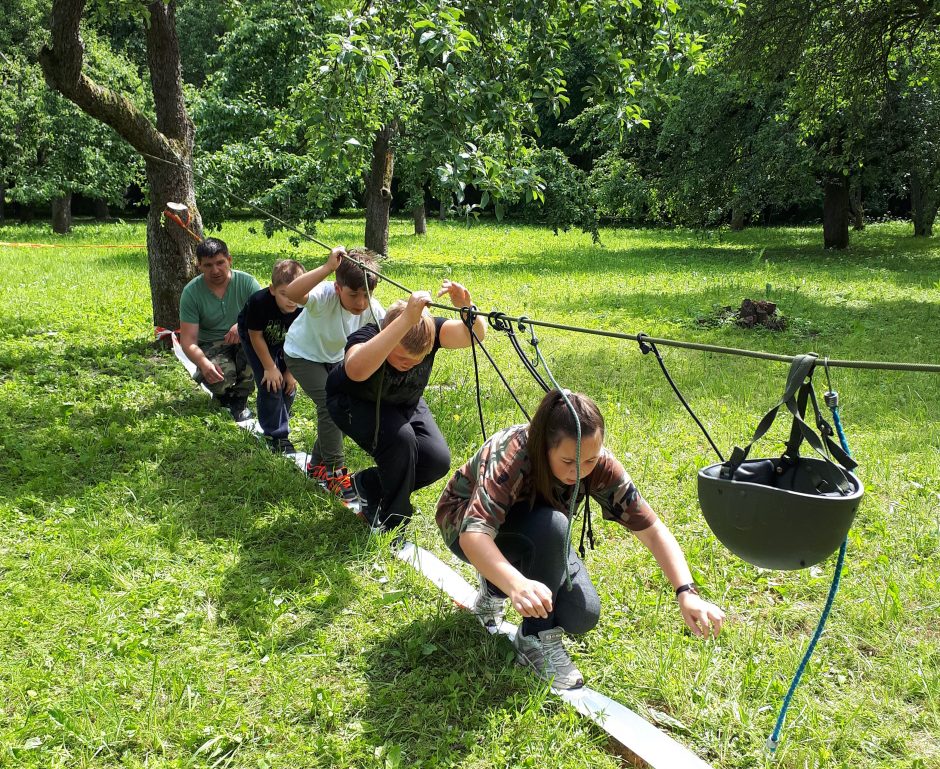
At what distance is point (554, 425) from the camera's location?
8.75 feet

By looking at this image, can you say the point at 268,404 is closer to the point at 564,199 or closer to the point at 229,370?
the point at 229,370

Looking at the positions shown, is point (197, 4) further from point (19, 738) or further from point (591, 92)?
point (19, 738)

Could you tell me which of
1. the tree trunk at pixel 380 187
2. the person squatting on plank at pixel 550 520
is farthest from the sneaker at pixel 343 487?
the tree trunk at pixel 380 187

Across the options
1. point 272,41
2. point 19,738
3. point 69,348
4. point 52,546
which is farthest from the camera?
point 272,41

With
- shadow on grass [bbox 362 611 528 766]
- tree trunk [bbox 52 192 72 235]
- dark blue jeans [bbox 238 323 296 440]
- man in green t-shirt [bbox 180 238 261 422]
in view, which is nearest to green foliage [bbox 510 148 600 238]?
man in green t-shirt [bbox 180 238 261 422]

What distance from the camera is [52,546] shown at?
152 inches

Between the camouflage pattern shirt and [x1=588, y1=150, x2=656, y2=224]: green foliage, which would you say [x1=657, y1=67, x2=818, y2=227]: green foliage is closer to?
[x1=588, y1=150, x2=656, y2=224]: green foliage

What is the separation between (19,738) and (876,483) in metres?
4.31

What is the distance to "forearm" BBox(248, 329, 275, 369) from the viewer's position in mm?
5363

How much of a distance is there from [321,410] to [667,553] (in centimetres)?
261

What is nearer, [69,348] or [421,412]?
[421,412]

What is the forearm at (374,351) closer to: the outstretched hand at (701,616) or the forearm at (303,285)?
the forearm at (303,285)

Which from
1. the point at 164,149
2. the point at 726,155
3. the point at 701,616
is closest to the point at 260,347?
the point at 164,149

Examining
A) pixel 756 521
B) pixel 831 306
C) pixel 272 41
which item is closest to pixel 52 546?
pixel 756 521
